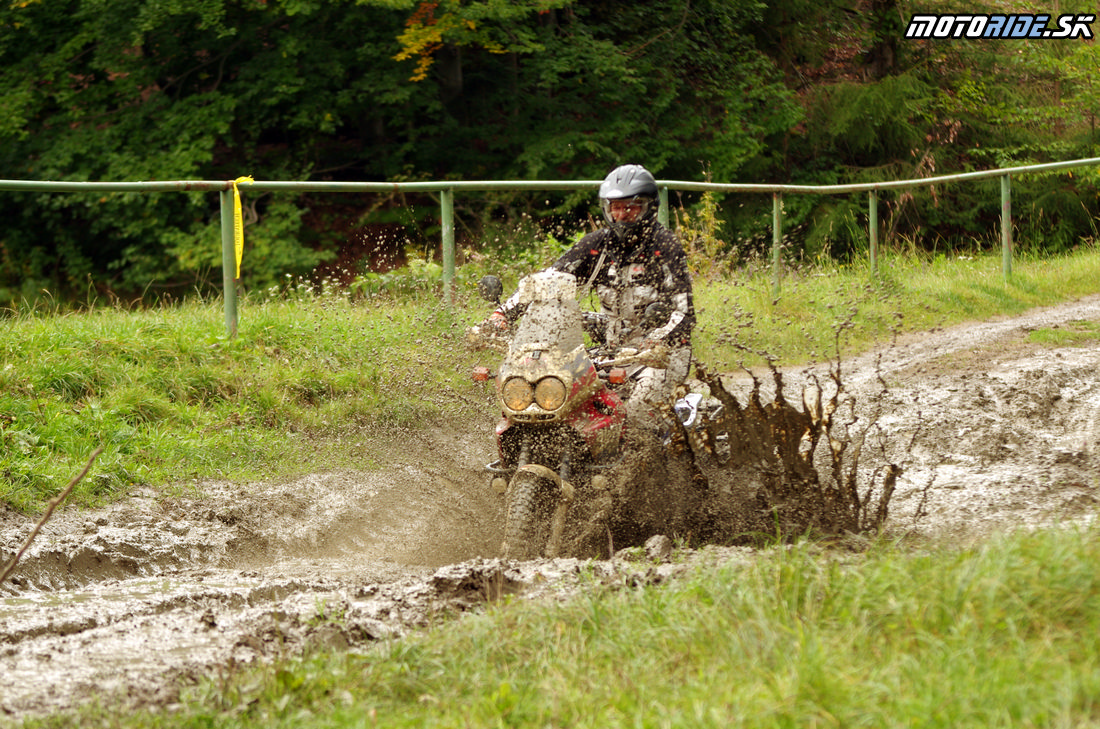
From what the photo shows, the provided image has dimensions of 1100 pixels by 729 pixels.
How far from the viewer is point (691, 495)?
539 centimetres

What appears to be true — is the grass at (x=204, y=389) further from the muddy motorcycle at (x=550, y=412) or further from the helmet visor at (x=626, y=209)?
the helmet visor at (x=626, y=209)

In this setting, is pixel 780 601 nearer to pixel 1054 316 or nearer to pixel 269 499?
pixel 269 499

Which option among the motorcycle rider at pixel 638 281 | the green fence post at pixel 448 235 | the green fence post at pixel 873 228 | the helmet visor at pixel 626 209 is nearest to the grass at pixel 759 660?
the motorcycle rider at pixel 638 281

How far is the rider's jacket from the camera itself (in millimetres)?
5758

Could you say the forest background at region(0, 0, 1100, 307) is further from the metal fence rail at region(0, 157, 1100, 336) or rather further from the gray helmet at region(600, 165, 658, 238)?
the gray helmet at region(600, 165, 658, 238)

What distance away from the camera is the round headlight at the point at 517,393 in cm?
486

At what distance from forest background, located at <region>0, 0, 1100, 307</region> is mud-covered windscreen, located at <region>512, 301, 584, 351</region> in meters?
8.03

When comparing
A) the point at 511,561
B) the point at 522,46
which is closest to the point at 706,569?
the point at 511,561

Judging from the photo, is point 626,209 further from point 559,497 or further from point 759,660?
point 759,660

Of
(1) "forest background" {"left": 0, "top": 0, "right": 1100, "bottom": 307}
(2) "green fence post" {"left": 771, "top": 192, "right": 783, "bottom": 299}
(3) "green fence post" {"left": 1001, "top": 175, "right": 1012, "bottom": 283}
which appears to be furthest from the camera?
(1) "forest background" {"left": 0, "top": 0, "right": 1100, "bottom": 307}

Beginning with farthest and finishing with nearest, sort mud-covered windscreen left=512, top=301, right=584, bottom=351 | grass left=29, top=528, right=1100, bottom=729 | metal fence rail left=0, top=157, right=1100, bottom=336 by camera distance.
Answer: metal fence rail left=0, top=157, right=1100, bottom=336 → mud-covered windscreen left=512, top=301, right=584, bottom=351 → grass left=29, top=528, right=1100, bottom=729

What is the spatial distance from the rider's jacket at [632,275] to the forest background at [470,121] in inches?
281

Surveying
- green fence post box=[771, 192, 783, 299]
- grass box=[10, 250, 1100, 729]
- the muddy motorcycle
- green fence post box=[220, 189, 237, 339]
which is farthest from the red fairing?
green fence post box=[771, 192, 783, 299]

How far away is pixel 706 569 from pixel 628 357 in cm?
127
